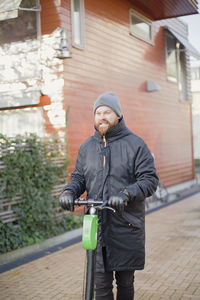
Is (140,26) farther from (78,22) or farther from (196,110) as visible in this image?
(196,110)

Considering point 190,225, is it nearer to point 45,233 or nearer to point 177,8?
point 45,233

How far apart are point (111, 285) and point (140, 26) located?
11574 mm

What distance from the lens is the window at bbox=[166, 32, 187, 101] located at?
16.2m

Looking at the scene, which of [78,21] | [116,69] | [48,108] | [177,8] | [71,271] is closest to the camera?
[71,271]

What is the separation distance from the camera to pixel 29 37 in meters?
9.79

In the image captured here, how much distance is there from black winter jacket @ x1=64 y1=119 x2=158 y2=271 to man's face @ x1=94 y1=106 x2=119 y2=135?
0.13 feet

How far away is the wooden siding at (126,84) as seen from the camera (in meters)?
9.91

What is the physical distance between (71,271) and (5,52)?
6.02 metres

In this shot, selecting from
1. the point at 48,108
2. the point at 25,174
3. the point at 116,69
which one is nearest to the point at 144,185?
the point at 25,174

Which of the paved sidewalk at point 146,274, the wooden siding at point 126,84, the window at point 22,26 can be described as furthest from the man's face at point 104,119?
the window at point 22,26

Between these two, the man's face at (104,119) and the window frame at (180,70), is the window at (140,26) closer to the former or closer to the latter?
the window frame at (180,70)

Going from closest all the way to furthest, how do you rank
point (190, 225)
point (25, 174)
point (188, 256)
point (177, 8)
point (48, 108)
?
point (188, 256) < point (25, 174) < point (190, 225) < point (48, 108) < point (177, 8)

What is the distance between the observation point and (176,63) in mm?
17031

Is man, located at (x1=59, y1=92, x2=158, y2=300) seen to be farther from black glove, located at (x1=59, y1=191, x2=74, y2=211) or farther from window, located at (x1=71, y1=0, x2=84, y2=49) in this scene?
window, located at (x1=71, y1=0, x2=84, y2=49)
